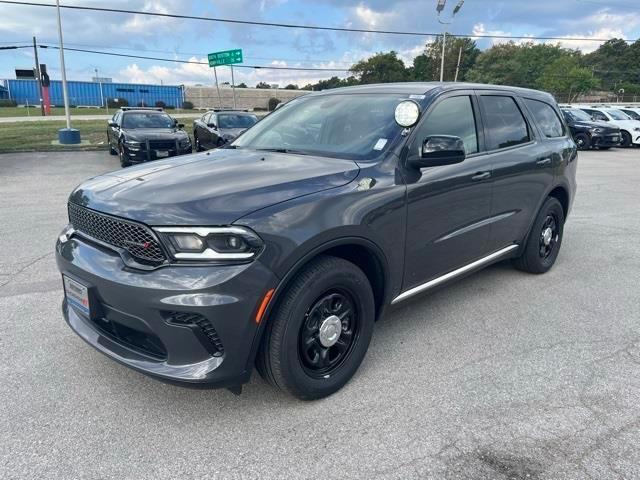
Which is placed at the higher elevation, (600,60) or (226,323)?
(600,60)

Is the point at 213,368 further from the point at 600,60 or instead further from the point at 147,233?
the point at 600,60

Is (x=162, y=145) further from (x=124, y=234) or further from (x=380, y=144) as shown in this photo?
(x=124, y=234)

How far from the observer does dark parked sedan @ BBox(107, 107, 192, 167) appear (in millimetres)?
12601

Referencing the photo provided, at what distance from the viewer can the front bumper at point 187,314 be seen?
2.27m

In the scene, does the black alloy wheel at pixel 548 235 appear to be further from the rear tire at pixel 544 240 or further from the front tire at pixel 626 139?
the front tire at pixel 626 139

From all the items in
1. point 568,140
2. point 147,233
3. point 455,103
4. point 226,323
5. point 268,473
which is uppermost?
point 455,103

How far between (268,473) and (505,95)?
3.74 metres

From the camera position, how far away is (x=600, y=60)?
10206cm

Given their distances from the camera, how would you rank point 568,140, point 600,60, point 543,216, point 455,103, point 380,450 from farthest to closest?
point 600,60 → point 568,140 → point 543,216 → point 455,103 → point 380,450

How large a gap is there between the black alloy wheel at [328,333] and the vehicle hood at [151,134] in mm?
11156

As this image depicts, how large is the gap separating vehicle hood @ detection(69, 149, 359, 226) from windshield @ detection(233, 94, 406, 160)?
0.76ft

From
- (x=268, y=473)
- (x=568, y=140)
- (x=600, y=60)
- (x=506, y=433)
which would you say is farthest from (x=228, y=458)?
(x=600, y=60)

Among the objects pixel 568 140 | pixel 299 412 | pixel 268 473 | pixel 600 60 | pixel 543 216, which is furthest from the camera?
pixel 600 60

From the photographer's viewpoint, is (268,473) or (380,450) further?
(380,450)
